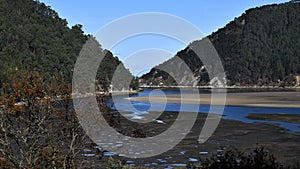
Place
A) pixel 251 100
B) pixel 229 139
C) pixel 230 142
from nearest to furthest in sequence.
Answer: pixel 230 142 → pixel 229 139 → pixel 251 100

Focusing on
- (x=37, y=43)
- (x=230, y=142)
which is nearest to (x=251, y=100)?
(x=230, y=142)

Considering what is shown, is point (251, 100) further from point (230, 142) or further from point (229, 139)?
point (230, 142)

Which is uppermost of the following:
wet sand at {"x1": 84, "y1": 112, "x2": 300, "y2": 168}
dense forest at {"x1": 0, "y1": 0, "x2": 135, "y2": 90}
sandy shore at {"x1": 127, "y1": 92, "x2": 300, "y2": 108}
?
dense forest at {"x1": 0, "y1": 0, "x2": 135, "y2": 90}

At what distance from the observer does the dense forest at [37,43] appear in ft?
396

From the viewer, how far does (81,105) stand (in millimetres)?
16906

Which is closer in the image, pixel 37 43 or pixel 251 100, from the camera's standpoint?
pixel 251 100

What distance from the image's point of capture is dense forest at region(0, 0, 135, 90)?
120562 millimetres

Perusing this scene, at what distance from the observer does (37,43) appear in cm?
14250

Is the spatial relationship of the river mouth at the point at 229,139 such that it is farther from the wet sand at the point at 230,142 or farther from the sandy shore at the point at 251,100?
the sandy shore at the point at 251,100

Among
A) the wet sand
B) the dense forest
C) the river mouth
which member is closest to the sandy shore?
the dense forest

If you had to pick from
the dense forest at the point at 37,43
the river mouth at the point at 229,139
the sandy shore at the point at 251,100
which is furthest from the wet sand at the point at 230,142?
the dense forest at the point at 37,43

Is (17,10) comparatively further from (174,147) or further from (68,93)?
(68,93)

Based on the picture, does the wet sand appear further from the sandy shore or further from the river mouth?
the sandy shore

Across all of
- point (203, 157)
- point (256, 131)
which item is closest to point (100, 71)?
point (256, 131)
